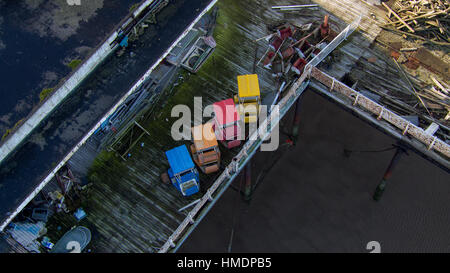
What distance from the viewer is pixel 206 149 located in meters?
29.5

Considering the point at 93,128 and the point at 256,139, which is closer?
the point at 93,128

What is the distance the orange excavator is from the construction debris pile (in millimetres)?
15282

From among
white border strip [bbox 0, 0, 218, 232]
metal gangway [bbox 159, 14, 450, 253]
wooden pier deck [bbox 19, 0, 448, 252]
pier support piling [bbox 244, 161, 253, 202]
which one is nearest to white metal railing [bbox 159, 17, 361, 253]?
metal gangway [bbox 159, 14, 450, 253]

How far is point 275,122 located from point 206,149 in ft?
17.0

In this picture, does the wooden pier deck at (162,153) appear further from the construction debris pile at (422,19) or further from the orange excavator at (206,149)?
the construction debris pile at (422,19)

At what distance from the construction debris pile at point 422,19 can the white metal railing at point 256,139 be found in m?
2.84

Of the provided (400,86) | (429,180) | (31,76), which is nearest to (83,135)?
(31,76)

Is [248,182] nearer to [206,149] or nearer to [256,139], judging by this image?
[256,139]

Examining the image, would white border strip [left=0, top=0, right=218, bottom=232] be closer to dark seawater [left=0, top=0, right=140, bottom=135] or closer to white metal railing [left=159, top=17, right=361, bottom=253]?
dark seawater [left=0, top=0, right=140, bottom=135]

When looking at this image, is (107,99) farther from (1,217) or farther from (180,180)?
(1,217)

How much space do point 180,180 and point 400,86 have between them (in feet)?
53.3

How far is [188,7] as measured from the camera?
32.4m

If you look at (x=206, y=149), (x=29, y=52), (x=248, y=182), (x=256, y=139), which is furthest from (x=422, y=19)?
(x=29, y=52)

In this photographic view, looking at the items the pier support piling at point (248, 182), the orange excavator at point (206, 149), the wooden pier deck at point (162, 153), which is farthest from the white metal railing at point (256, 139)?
the pier support piling at point (248, 182)
